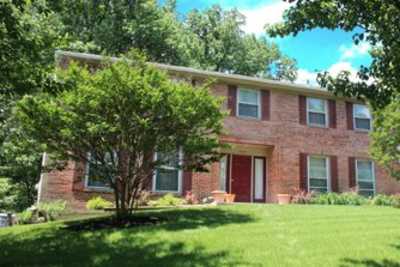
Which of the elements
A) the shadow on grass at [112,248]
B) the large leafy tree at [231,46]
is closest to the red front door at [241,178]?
the shadow on grass at [112,248]

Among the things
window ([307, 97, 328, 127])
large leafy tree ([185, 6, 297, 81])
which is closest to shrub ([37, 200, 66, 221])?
window ([307, 97, 328, 127])

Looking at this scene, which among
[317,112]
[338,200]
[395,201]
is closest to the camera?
[338,200]

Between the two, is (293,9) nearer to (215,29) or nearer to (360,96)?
(360,96)

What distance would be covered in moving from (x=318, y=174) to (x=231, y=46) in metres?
19.5

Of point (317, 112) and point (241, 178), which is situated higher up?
point (317, 112)

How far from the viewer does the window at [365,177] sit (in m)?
19.4

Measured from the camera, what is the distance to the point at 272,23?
24.3ft

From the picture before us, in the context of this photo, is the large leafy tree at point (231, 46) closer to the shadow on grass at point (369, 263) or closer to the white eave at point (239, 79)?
the white eave at point (239, 79)

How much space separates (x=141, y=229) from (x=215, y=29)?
95.8 ft

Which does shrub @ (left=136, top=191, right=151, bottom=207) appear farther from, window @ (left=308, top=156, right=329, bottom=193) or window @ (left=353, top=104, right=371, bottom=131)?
window @ (left=353, top=104, right=371, bottom=131)

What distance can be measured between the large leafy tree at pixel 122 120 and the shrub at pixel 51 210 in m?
3.14

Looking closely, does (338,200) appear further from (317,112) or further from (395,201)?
(317,112)

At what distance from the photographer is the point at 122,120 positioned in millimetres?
10469

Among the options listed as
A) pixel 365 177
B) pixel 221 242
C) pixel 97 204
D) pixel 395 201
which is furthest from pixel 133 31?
pixel 221 242
